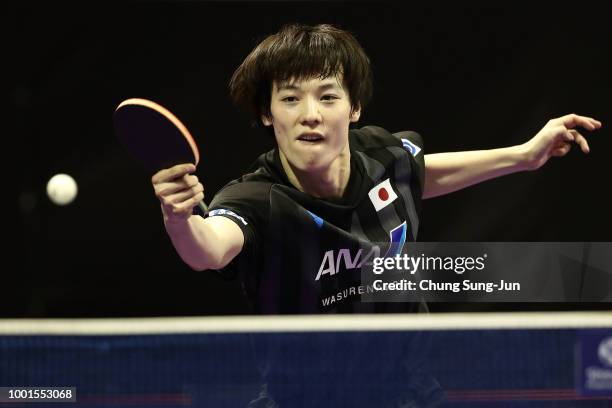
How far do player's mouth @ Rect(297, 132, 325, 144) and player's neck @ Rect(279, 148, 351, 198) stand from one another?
0.09 m

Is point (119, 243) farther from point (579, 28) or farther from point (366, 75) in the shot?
point (579, 28)

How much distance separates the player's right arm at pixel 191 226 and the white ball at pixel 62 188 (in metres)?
1.51

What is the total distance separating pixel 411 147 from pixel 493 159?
0.32m

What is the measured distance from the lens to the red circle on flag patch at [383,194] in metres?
3.18

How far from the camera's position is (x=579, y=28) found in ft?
13.4

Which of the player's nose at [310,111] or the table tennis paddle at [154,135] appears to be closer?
the table tennis paddle at [154,135]

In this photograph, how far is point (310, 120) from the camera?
9.98ft

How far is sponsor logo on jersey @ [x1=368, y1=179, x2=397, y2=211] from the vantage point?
3158 millimetres

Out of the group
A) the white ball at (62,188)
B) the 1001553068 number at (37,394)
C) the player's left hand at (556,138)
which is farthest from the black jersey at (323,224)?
the white ball at (62,188)

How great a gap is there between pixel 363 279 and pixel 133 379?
0.95 meters

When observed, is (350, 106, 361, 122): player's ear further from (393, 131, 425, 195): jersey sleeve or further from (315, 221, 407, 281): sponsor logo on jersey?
A: (315, 221, 407, 281): sponsor logo on jersey

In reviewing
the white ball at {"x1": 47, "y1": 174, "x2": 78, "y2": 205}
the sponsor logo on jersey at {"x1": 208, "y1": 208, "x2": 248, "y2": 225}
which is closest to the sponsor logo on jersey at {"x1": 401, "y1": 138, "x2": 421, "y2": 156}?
the sponsor logo on jersey at {"x1": 208, "y1": 208, "x2": 248, "y2": 225}

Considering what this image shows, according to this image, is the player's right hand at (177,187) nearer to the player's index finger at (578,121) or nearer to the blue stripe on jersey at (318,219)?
the blue stripe on jersey at (318,219)

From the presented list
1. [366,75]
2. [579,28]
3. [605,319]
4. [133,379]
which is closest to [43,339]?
[133,379]
